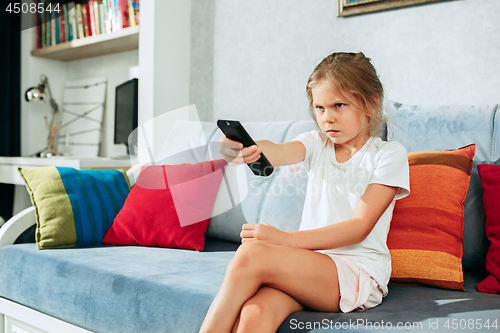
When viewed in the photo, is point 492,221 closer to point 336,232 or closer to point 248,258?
point 336,232

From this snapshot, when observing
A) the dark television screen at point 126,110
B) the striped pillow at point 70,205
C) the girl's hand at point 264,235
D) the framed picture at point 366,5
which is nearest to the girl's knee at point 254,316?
the girl's hand at point 264,235

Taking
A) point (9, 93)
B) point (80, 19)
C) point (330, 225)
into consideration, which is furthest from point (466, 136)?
point (9, 93)

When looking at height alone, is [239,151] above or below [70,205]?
above

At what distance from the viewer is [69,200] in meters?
1.44

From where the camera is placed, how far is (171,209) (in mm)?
1454

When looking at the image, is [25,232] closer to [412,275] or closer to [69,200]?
[69,200]

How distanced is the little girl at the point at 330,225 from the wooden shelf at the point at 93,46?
Result: 1.56 metres

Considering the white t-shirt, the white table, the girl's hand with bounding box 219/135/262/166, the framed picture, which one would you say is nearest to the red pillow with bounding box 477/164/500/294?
the white t-shirt

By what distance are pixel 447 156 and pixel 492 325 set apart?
1.61 ft

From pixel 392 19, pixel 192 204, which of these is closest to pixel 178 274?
pixel 192 204

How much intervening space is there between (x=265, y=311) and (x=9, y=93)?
2.73m

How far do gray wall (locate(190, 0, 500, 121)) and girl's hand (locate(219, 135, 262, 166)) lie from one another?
2.98 feet

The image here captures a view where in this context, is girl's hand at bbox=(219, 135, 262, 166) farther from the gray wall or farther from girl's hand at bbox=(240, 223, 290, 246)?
the gray wall

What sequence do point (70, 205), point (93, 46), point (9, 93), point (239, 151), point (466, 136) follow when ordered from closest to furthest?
point (239, 151)
point (466, 136)
point (70, 205)
point (93, 46)
point (9, 93)
